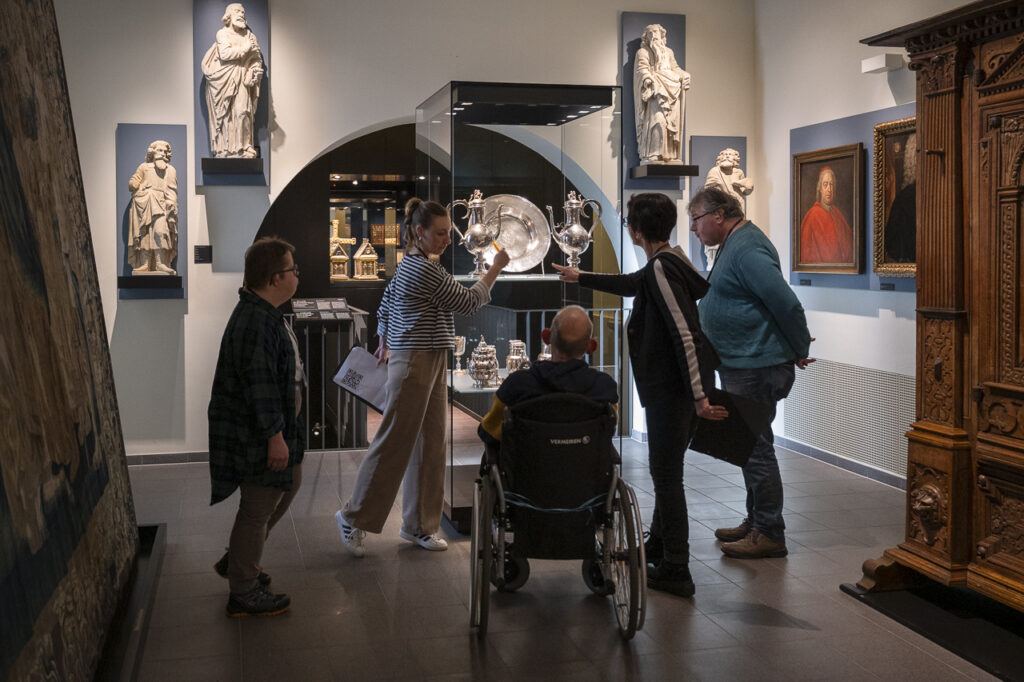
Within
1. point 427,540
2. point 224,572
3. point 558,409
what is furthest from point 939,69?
point 224,572

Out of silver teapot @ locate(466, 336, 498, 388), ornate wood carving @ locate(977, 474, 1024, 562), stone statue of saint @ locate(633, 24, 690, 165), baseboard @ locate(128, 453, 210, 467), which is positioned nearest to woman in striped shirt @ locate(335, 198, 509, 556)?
silver teapot @ locate(466, 336, 498, 388)

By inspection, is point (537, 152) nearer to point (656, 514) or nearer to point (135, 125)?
point (656, 514)

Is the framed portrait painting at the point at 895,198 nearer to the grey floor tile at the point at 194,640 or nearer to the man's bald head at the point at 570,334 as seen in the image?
the man's bald head at the point at 570,334

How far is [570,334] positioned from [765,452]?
57.4 inches

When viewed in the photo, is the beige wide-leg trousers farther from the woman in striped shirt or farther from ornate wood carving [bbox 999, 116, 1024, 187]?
ornate wood carving [bbox 999, 116, 1024, 187]

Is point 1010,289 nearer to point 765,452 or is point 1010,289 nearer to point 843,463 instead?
point 765,452

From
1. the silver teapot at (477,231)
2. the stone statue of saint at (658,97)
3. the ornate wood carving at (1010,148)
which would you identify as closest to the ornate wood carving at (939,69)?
the ornate wood carving at (1010,148)

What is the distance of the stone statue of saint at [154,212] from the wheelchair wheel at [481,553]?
395cm

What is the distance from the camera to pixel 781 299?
15.4ft

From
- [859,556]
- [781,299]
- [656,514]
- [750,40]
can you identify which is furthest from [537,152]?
[750,40]

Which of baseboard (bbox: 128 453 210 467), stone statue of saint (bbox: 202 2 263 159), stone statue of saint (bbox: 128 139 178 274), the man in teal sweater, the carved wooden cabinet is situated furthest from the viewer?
baseboard (bbox: 128 453 210 467)

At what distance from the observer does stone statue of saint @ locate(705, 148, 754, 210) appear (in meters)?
7.87

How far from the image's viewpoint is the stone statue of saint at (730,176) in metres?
7.87

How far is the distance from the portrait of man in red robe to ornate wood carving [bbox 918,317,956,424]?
286 cm
